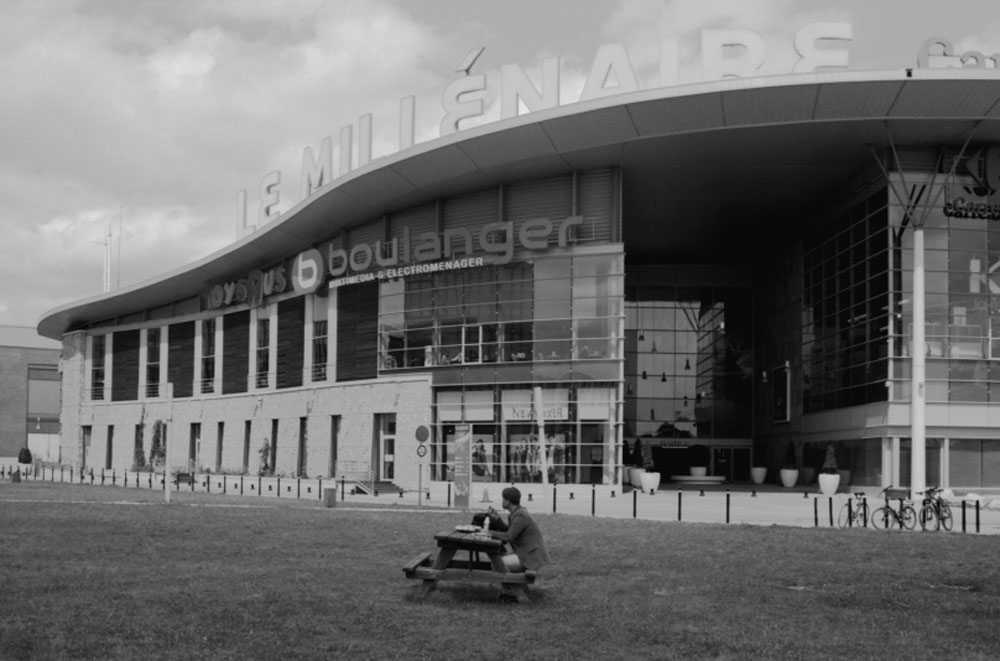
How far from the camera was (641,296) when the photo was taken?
68312 mm

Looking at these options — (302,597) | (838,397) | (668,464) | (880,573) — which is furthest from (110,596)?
(668,464)

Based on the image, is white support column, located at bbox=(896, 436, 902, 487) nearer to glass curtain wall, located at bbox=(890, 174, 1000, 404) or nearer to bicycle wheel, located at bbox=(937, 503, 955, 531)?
glass curtain wall, located at bbox=(890, 174, 1000, 404)

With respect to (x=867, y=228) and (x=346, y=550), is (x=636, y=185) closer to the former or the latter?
(x=867, y=228)

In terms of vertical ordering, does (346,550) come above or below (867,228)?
below

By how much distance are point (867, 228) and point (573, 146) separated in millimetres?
12249

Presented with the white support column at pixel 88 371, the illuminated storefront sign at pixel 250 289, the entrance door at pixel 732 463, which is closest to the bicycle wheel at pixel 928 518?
the entrance door at pixel 732 463

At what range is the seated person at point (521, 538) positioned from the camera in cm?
1339

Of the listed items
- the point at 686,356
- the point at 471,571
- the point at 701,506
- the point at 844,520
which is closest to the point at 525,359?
the point at 701,506

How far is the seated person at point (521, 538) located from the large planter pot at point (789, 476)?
4398 cm

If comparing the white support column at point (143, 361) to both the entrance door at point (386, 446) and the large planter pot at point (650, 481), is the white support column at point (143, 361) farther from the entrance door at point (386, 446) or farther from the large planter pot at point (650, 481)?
the large planter pot at point (650, 481)

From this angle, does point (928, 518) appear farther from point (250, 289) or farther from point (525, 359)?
point (250, 289)

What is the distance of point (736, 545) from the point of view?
19.8 metres

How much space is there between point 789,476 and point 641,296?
54.8ft

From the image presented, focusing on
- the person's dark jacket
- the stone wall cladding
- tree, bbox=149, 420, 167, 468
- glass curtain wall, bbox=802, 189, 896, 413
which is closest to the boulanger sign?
the stone wall cladding
